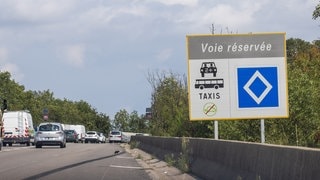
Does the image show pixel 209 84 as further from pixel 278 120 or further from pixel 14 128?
pixel 14 128

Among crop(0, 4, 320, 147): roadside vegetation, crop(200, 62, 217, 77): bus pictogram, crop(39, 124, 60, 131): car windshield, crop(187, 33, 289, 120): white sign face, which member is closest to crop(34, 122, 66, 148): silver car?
crop(39, 124, 60, 131): car windshield

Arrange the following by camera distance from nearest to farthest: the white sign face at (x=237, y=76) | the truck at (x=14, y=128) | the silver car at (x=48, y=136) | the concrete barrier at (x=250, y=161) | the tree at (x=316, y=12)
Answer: the concrete barrier at (x=250, y=161) → the tree at (x=316, y=12) → the white sign face at (x=237, y=76) → the silver car at (x=48, y=136) → the truck at (x=14, y=128)

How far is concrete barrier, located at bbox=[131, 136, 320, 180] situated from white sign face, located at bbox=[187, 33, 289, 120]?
1558mm

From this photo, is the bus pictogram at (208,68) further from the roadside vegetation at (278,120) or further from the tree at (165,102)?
the tree at (165,102)

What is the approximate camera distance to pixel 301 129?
2358cm

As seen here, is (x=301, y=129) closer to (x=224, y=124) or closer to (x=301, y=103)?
(x=301, y=103)

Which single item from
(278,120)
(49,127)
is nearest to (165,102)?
(49,127)

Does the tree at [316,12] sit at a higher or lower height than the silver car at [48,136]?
higher

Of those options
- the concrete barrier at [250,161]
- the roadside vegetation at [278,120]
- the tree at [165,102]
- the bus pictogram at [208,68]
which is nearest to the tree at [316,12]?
the roadside vegetation at [278,120]

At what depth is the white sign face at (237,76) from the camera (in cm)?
2061

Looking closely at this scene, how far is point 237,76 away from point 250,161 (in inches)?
331

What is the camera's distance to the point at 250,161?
12.7 m

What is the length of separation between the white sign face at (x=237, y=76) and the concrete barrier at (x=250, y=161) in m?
1.56

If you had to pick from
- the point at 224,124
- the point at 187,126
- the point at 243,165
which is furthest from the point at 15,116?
the point at 243,165
